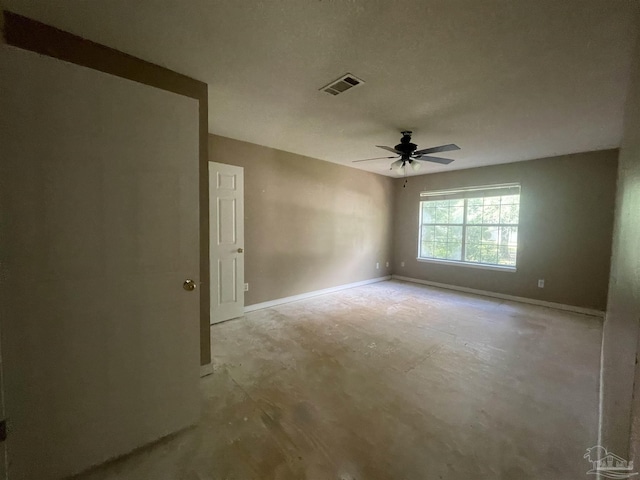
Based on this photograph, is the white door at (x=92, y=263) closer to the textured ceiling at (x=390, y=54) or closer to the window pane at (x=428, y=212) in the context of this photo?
the textured ceiling at (x=390, y=54)

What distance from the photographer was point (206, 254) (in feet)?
7.21

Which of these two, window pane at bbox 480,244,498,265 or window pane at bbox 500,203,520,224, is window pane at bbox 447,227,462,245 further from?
window pane at bbox 500,203,520,224

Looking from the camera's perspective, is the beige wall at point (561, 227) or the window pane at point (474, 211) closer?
the beige wall at point (561, 227)

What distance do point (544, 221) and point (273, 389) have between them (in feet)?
15.6

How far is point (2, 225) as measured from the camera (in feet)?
3.59

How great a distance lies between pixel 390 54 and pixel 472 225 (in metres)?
4.27

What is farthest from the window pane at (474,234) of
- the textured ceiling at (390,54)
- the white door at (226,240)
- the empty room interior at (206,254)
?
the white door at (226,240)

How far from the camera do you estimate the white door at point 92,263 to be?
1.14 meters

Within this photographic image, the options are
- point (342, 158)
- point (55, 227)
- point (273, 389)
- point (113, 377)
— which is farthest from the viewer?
point (342, 158)

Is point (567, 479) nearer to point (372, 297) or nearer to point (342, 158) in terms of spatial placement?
point (372, 297)

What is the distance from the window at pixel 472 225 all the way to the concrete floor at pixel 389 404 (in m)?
1.66

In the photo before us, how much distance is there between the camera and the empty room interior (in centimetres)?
118

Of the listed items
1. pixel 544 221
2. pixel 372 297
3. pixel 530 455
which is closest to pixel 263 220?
pixel 372 297

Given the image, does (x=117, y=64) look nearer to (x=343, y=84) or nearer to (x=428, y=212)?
(x=343, y=84)
